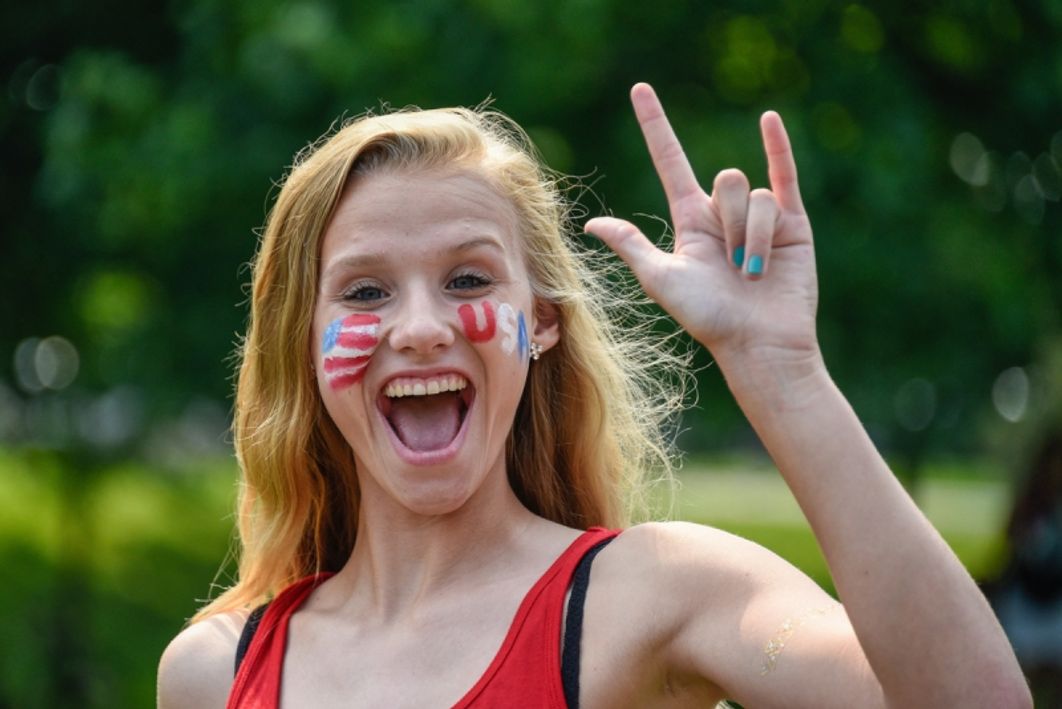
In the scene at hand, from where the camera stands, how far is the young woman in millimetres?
1961

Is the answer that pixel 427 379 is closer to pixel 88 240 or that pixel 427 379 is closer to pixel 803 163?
pixel 803 163

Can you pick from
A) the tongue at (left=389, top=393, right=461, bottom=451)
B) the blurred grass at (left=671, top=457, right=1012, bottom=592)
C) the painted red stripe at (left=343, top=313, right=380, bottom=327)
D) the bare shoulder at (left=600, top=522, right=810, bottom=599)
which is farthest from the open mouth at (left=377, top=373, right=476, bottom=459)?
the blurred grass at (left=671, top=457, right=1012, bottom=592)

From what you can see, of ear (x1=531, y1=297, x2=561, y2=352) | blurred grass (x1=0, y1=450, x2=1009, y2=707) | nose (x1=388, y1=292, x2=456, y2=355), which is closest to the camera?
nose (x1=388, y1=292, x2=456, y2=355)

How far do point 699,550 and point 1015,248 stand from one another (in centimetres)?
426

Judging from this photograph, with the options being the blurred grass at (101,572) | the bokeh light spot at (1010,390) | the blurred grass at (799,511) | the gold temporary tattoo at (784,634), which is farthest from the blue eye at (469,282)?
the bokeh light spot at (1010,390)

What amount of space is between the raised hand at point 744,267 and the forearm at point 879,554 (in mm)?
35

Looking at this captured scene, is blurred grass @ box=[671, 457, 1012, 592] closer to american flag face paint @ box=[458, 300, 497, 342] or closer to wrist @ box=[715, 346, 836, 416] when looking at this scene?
american flag face paint @ box=[458, 300, 497, 342]

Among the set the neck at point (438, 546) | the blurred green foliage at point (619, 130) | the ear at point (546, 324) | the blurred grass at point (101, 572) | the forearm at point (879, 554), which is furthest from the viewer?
the blurred grass at point (101, 572)

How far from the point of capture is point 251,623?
2732 mm

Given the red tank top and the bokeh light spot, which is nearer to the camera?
the red tank top

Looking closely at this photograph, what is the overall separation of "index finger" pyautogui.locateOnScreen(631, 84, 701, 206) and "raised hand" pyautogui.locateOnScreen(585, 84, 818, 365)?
0.15ft

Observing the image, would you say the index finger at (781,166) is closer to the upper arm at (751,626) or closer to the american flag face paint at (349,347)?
the upper arm at (751,626)

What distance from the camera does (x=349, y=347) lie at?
2.56m

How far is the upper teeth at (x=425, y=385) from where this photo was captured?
2537 mm
